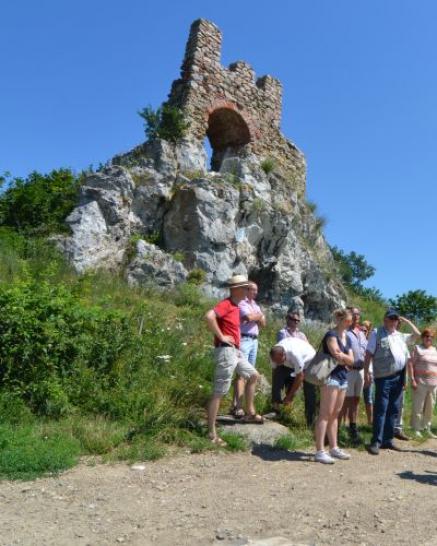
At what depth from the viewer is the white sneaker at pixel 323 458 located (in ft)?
16.8

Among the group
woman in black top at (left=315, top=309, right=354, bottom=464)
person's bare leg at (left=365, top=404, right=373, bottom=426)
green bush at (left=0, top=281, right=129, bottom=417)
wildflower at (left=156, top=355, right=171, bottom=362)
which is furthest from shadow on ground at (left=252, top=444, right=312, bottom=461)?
person's bare leg at (left=365, top=404, right=373, bottom=426)

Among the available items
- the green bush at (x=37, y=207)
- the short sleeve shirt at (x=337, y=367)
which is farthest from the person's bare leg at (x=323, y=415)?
the green bush at (x=37, y=207)

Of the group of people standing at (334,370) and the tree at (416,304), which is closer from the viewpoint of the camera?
the group of people standing at (334,370)

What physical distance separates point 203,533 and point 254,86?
50.7 ft

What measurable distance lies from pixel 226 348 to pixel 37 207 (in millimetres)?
8626

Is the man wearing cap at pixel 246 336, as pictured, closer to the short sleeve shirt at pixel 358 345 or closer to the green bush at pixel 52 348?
the short sleeve shirt at pixel 358 345

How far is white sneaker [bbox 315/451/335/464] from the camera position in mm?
5117

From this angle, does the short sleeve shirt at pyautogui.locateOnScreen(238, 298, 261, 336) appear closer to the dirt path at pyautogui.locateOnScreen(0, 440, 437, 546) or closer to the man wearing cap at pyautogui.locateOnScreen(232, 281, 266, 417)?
the man wearing cap at pyautogui.locateOnScreen(232, 281, 266, 417)

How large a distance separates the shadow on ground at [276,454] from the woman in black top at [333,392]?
232 millimetres

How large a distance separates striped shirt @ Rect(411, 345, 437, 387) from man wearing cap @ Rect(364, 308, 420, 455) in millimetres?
992

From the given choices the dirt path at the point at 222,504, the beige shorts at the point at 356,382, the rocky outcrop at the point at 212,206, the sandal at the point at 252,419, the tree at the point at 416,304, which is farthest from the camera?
the tree at the point at 416,304

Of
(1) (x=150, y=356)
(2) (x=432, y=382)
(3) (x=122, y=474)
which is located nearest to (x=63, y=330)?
(1) (x=150, y=356)

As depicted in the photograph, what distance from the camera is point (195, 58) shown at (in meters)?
14.7

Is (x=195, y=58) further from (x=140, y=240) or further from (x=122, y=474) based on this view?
(x=122, y=474)
